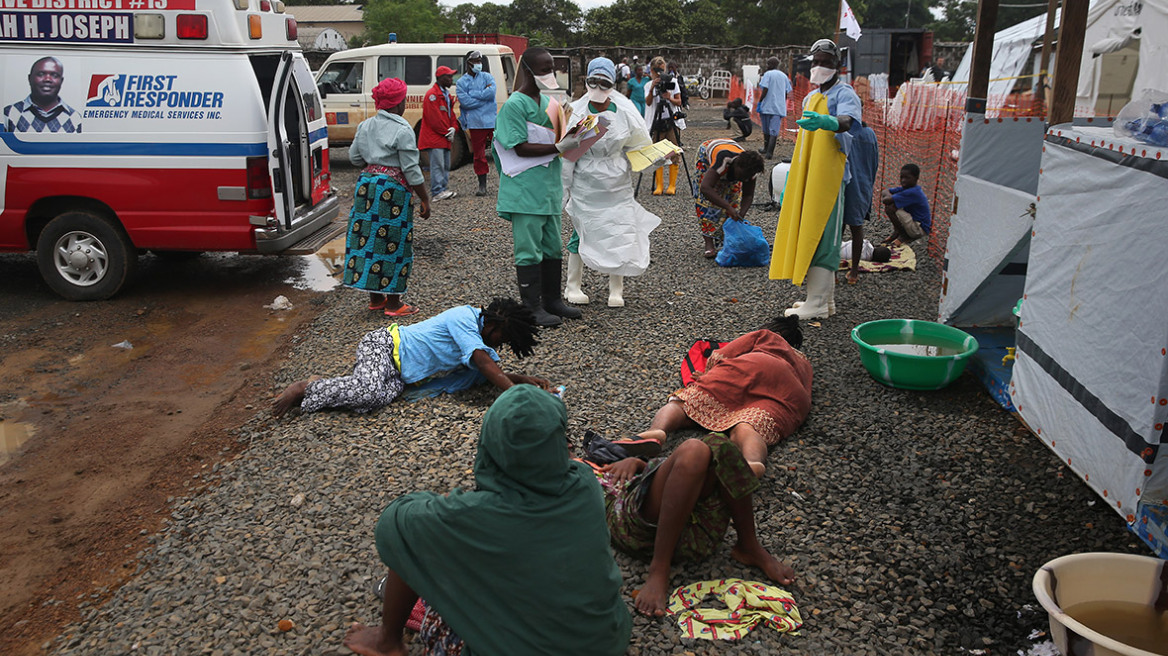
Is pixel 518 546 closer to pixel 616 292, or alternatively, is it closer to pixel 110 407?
pixel 110 407

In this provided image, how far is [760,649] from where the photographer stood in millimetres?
2793

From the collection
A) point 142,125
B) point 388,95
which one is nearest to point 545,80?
point 388,95

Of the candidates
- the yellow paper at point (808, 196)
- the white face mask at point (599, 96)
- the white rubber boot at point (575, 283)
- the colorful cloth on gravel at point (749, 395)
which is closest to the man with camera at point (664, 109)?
the white rubber boot at point (575, 283)

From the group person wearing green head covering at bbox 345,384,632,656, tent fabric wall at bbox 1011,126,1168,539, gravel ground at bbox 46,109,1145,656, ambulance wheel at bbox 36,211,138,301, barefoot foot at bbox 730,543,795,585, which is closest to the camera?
person wearing green head covering at bbox 345,384,632,656

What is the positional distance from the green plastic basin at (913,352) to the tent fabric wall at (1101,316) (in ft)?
2.37

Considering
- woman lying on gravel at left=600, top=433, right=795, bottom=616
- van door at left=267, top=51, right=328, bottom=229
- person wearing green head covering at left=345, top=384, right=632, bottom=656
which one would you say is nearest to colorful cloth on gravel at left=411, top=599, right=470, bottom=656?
person wearing green head covering at left=345, top=384, right=632, bottom=656

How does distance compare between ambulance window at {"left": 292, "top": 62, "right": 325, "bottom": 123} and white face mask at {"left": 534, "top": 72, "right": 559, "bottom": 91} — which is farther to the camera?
ambulance window at {"left": 292, "top": 62, "right": 325, "bottom": 123}

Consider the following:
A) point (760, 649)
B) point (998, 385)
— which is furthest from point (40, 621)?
point (998, 385)

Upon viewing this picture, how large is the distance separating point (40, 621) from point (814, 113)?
490 centimetres

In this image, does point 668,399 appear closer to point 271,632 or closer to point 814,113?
point 814,113

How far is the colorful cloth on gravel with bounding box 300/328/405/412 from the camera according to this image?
14.9 ft

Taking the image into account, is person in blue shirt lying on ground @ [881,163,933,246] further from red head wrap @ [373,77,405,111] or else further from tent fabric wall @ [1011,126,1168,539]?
red head wrap @ [373,77,405,111]

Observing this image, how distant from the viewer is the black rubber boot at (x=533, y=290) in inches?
234

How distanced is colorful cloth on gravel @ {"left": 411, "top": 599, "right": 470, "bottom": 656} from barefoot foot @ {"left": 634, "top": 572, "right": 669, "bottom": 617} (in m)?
0.75
